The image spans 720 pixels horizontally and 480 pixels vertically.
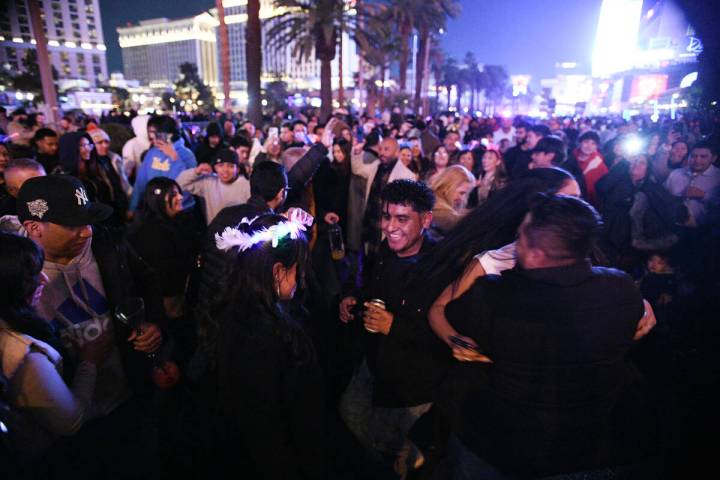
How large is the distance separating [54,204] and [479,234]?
2.29 metres

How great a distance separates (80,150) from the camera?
556 cm

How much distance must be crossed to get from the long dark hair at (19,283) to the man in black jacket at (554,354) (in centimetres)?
180

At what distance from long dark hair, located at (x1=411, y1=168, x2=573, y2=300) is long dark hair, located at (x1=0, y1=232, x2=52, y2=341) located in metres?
1.77

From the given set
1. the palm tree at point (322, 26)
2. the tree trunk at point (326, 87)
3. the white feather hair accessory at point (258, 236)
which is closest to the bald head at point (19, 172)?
the white feather hair accessory at point (258, 236)

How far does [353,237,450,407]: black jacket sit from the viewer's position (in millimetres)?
2230

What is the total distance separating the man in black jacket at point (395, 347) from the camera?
7.42ft

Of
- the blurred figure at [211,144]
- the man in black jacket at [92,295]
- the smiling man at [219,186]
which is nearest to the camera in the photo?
the man in black jacket at [92,295]

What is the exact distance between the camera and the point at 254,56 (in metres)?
14.5

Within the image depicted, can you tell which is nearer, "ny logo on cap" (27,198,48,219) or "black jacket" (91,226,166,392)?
"ny logo on cap" (27,198,48,219)

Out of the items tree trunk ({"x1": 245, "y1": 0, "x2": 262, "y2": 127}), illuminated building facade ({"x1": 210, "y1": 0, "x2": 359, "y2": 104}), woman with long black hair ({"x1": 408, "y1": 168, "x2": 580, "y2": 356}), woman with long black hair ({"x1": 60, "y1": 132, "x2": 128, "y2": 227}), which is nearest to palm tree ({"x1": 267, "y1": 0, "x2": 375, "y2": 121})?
tree trunk ({"x1": 245, "y1": 0, "x2": 262, "y2": 127})

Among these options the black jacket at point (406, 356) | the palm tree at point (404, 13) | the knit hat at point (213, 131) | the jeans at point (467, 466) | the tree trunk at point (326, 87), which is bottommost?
the jeans at point (467, 466)

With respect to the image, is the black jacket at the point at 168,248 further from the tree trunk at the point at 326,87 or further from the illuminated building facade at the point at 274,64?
the illuminated building facade at the point at 274,64

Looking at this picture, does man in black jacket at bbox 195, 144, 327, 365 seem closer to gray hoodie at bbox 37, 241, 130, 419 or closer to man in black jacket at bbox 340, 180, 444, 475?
gray hoodie at bbox 37, 241, 130, 419

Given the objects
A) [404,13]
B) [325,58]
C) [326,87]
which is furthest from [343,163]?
A: [404,13]
